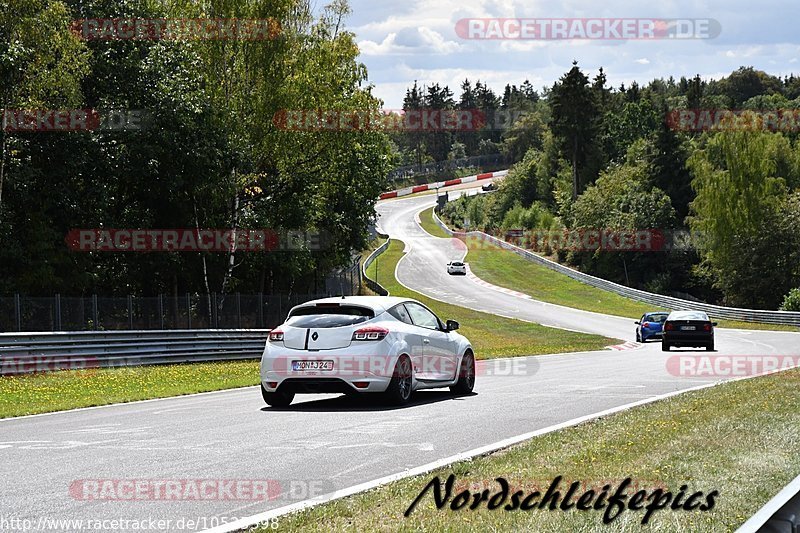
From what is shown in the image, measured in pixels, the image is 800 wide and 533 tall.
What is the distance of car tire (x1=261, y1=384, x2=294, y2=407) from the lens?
1503 cm

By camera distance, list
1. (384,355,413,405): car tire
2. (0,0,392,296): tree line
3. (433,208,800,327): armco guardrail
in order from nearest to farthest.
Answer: (384,355,413,405): car tire, (0,0,392,296): tree line, (433,208,800,327): armco guardrail

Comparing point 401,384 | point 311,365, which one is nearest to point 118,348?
point 311,365

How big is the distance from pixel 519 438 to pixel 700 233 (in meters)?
77.9

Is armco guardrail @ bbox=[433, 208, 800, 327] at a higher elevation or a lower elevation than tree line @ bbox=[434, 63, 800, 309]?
→ lower

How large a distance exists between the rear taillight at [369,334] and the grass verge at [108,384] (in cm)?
473

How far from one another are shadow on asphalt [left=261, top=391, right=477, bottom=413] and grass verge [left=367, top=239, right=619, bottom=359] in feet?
48.5

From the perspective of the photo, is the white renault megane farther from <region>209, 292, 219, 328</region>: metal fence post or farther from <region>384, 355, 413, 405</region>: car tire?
<region>209, 292, 219, 328</region>: metal fence post

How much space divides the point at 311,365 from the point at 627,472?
693cm

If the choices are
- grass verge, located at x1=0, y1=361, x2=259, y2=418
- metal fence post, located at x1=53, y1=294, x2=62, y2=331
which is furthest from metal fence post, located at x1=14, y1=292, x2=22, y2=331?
grass verge, located at x1=0, y1=361, x2=259, y2=418

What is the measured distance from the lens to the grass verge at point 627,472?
642cm

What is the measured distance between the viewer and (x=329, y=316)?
15.0m

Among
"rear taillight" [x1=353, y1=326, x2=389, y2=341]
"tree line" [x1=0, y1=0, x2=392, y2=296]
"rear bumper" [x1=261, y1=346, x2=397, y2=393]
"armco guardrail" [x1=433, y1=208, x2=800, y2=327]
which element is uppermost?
"tree line" [x1=0, y1=0, x2=392, y2=296]

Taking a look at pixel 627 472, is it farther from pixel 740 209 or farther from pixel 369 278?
pixel 740 209

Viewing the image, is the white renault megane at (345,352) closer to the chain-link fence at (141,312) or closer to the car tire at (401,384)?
the car tire at (401,384)
